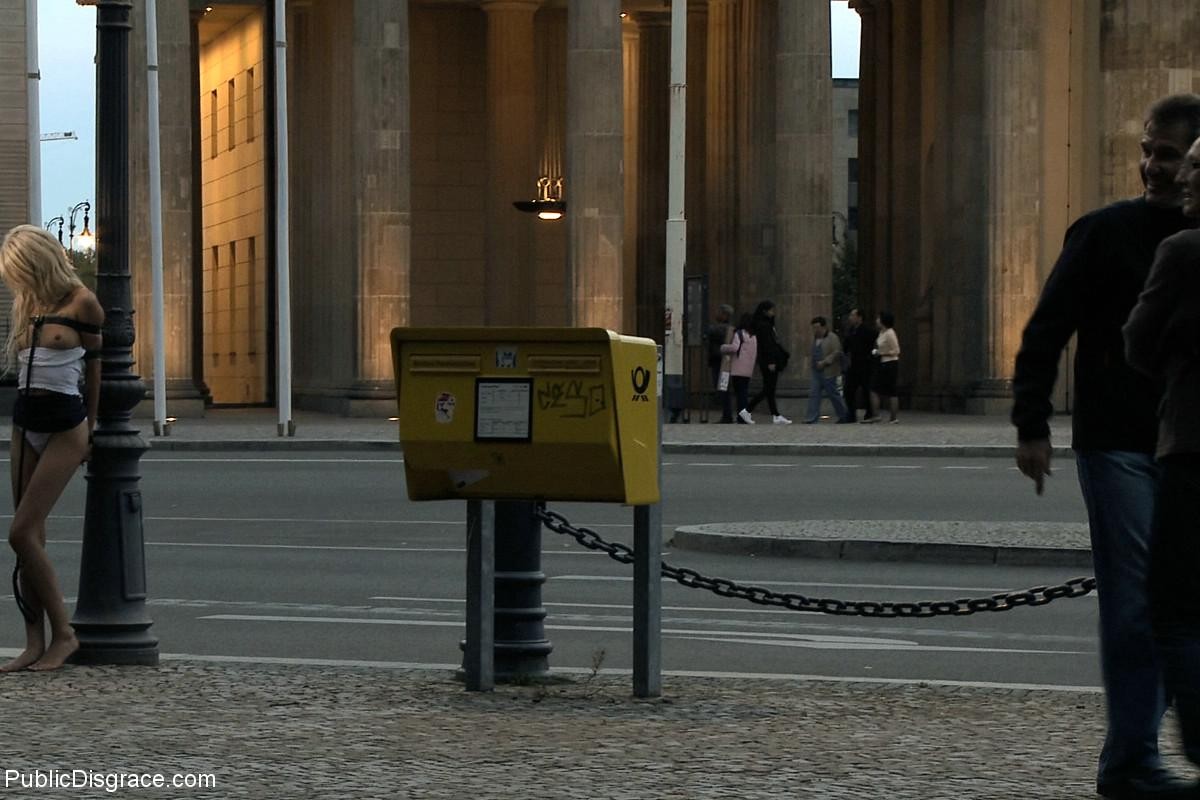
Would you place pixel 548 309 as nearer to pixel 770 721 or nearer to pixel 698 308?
pixel 698 308

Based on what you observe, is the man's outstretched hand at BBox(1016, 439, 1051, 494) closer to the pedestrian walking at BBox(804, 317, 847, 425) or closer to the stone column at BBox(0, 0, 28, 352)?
the pedestrian walking at BBox(804, 317, 847, 425)

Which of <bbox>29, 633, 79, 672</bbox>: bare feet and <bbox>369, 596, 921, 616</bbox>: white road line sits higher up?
<bbox>29, 633, 79, 672</bbox>: bare feet

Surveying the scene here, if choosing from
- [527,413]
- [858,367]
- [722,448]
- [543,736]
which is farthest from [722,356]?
[543,736]

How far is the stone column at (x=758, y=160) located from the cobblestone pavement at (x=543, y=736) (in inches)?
1447

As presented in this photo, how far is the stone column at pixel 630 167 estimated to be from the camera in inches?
2148

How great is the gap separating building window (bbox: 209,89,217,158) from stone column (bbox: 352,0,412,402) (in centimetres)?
1797

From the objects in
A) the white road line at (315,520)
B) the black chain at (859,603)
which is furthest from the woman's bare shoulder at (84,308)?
the white road line at (315,520)

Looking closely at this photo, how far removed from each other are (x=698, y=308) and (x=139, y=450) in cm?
2840

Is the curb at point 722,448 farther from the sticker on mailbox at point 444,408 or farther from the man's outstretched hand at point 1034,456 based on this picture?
the man's outstretched hand at point 1034,456

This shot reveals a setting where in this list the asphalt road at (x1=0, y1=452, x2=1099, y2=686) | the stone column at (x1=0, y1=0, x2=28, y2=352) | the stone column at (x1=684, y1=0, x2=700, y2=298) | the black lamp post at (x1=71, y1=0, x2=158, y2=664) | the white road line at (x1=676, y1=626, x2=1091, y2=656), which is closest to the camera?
the black lamp post at (x1=71, y1=0, x2=158, y2=664)

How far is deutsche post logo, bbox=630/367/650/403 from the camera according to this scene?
9547mm

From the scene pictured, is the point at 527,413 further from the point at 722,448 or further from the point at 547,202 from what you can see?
the point at 547,202

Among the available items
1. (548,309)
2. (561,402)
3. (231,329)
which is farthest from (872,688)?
(231,329)

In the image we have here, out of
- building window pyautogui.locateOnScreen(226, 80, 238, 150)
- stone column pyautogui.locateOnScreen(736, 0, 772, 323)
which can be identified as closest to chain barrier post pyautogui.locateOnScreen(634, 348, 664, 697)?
stone column pyautogui.locateOnScreen(736, 0, 772, 323)
